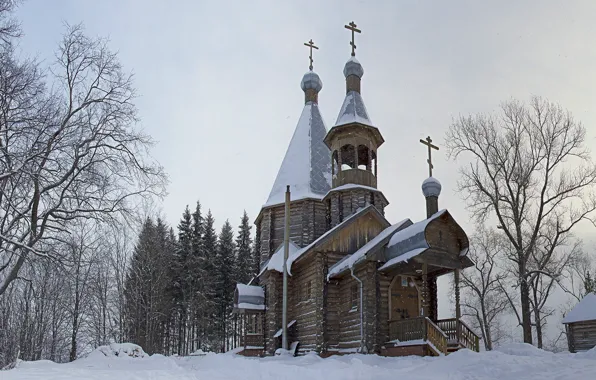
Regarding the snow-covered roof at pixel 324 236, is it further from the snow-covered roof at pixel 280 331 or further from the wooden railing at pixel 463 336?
the wooden railing at pixel 463 336

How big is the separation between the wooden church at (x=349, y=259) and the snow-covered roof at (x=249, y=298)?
59mm

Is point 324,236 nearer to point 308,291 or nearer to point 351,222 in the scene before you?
point 351,222

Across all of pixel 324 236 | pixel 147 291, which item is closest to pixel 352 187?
pixel 324 236

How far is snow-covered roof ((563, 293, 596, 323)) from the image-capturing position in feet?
87.7

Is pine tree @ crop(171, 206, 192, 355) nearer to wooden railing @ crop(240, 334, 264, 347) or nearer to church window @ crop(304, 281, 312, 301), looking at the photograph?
wooden railing @ crop(240, 334, 264, 347)

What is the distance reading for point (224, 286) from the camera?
4412 centimetres

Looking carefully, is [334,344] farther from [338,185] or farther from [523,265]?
[523,265]

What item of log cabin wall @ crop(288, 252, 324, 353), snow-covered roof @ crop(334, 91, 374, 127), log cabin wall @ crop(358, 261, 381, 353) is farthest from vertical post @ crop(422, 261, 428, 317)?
snow-covered roof @ crop(334, 91, 374, 127)

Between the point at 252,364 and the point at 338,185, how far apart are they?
13032mm

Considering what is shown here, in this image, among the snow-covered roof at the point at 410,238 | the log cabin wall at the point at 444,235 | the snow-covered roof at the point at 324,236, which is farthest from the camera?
the snow-covered roof at the point at 324,236

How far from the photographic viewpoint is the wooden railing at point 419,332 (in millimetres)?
14672

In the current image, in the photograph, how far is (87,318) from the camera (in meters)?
37.3

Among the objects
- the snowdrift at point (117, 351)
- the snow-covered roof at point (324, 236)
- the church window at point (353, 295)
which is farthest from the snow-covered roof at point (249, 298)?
the church window at point (353, 295)

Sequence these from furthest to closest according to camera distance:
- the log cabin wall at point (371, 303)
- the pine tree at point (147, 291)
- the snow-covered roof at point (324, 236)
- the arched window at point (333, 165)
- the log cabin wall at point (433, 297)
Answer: the pine tree at point (147, 291) → the arched window at point (333, 165) → the snow-covered roof at point (324, 236) → the log cabin wall at point (433, 297) → the log cabin wall at point (371, 303)
